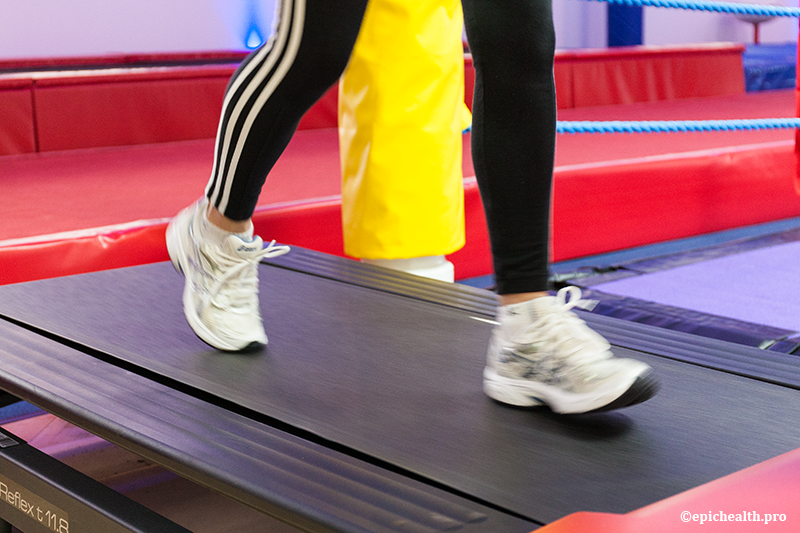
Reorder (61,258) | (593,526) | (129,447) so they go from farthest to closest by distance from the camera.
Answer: (61,258), (129,447), (593,526)

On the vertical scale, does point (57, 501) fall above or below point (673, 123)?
below

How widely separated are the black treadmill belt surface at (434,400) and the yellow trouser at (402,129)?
30 cm

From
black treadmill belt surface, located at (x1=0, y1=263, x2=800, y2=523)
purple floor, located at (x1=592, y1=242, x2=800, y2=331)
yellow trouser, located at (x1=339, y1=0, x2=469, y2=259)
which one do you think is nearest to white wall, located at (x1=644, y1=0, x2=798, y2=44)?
purple floor, located at (x1=592, y1=242, x2=800, y2=331)

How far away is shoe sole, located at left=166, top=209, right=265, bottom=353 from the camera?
95 centimetres

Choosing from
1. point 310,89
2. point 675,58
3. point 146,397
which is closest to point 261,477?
point 146,397

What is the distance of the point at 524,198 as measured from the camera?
29.9 inches

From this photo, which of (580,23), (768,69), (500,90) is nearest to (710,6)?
(500,90)

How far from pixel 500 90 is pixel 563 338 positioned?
0.22 meters

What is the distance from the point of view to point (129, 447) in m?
0.76

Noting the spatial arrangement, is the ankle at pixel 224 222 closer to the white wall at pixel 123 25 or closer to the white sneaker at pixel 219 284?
the white sneaker at pixel 219 284

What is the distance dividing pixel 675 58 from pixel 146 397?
10.9ft

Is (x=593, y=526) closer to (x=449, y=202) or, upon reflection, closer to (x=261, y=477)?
(x=261, y=477)

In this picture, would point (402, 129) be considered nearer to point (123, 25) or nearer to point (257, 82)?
point (257, 82)

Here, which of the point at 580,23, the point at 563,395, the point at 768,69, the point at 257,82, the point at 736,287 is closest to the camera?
the point at 563,395
